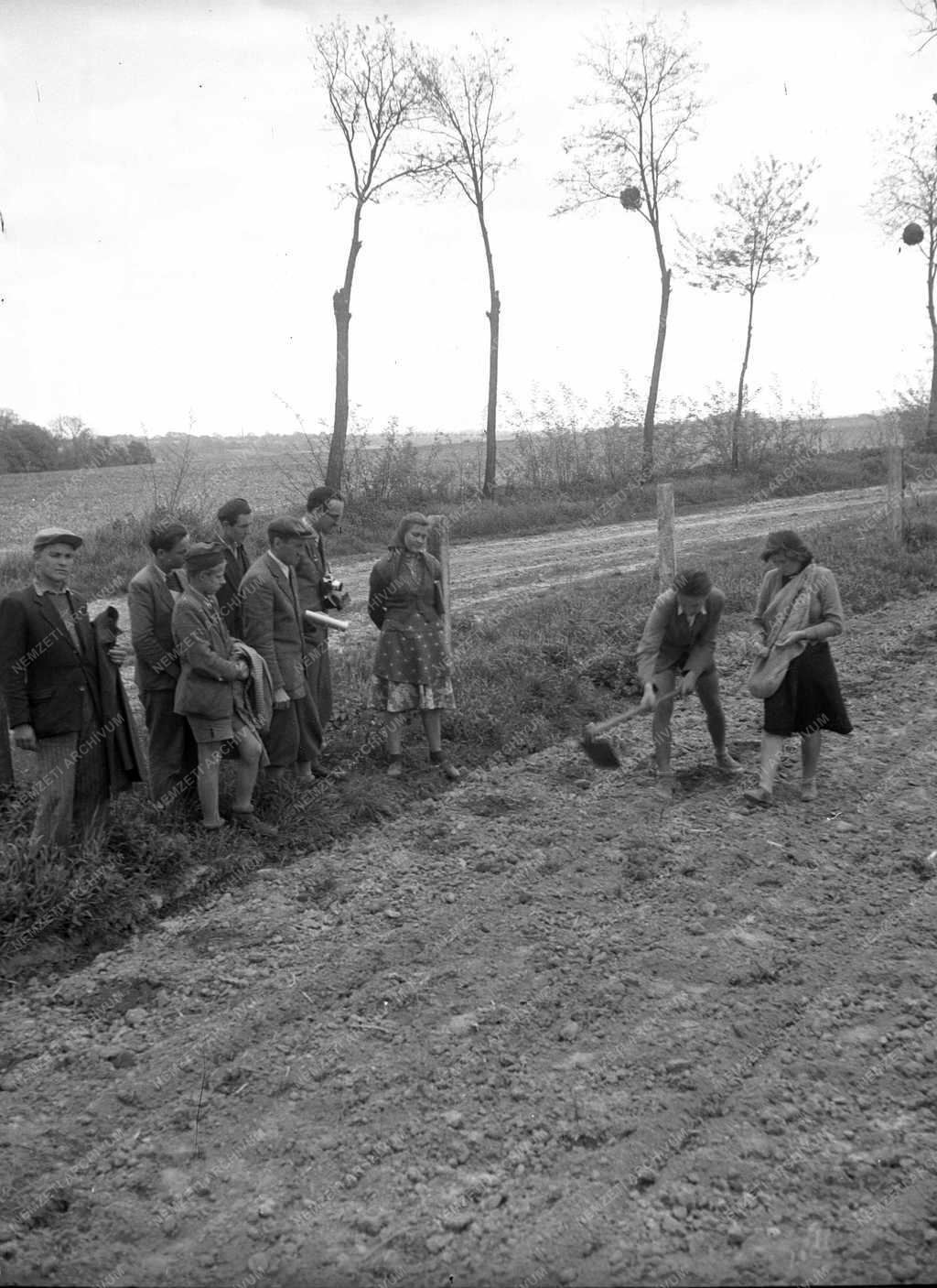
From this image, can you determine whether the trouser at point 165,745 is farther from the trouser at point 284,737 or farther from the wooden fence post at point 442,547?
the wooden fence post at point 442,547

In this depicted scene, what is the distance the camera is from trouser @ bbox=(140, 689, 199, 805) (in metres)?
6.32

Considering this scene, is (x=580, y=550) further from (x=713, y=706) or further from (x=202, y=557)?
(x=202, y=557)

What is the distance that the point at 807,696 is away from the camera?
22.8 ft

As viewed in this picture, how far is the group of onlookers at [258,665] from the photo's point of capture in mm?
5617

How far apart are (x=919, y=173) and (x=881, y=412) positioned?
649cm

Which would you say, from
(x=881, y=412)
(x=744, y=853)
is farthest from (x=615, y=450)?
(x=744, y=853)

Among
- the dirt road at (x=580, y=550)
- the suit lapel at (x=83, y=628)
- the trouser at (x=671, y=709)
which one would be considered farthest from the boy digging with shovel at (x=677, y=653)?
the dirt road at (x=580, y=550)

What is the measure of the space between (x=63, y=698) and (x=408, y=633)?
250 cm

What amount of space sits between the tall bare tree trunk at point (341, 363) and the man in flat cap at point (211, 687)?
49.6 feet

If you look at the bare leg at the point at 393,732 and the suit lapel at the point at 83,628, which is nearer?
the suit lapel at the point at 83,628

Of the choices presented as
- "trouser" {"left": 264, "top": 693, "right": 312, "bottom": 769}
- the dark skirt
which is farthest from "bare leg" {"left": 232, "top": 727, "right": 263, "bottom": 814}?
the dark skirt

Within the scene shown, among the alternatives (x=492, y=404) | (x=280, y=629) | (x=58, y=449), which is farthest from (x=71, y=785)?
(x=58, y=449)

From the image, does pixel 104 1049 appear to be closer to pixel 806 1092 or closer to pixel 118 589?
pixel 806 1092

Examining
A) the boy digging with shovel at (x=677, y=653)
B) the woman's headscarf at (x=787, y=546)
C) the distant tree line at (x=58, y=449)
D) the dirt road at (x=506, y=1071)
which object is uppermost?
the distant tree line at (x=58, y=449)
